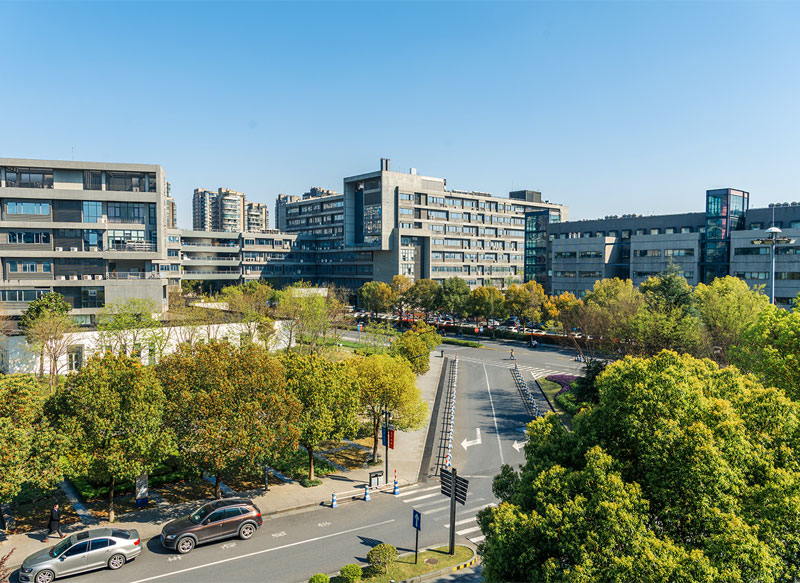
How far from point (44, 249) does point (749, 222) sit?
98.2 meters

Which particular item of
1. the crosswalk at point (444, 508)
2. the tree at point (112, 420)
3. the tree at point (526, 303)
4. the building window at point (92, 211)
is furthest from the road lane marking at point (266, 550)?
the tree at point (526, 303)

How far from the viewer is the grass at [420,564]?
67.1 ft

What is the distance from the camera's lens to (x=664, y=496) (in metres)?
12.7

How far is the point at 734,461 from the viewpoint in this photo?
506 inches

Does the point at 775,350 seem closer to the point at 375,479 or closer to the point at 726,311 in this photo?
the point at 375,479

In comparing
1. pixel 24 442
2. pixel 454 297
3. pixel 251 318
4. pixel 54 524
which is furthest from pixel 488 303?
pixel 24 442

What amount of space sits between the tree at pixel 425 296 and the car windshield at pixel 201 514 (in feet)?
232

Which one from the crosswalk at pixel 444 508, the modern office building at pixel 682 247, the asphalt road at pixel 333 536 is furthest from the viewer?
the modern office building at pixel 682 247

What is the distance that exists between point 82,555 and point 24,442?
5.16 m

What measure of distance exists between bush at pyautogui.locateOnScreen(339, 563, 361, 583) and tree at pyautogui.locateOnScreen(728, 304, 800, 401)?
19432 mm

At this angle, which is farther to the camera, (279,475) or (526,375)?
(526,375)

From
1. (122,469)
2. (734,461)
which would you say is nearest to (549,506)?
(734,461)

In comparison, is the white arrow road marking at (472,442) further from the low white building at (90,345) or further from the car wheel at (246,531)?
the low white building at (90,345)

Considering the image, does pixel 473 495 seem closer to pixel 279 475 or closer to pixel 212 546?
pixel 279 475
